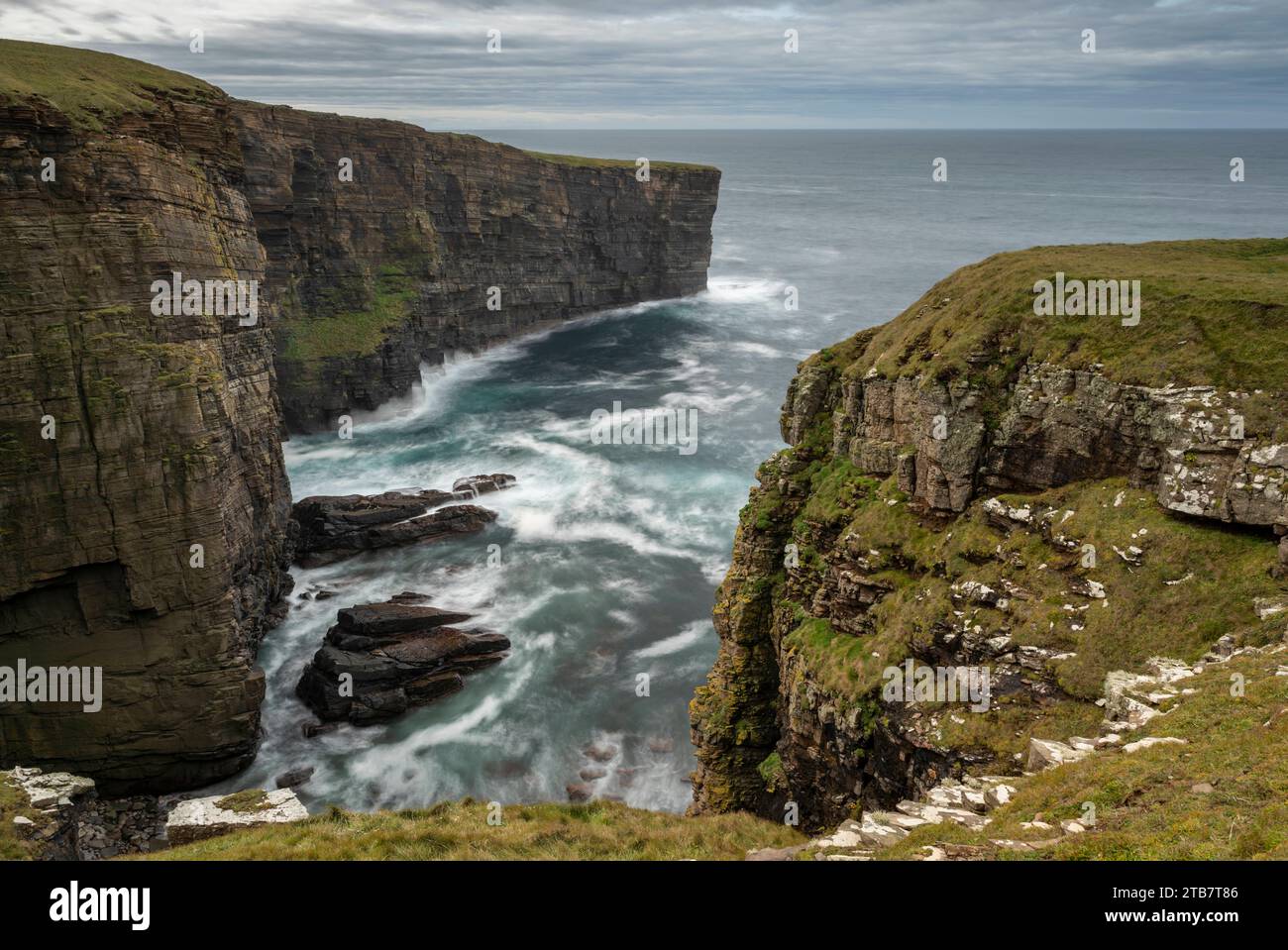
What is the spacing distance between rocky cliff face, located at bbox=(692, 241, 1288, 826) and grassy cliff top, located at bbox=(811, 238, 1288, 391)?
0.08 meters

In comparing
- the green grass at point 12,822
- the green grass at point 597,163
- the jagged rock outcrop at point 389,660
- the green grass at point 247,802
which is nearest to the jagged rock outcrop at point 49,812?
the green grass at point 12,822

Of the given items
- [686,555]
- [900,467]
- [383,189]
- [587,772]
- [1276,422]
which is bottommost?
[587,772]

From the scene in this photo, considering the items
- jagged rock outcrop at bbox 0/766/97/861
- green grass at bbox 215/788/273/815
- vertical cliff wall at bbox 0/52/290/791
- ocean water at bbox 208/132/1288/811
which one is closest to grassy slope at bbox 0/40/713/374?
vertical cliff wall at bbox 0/52/290/791

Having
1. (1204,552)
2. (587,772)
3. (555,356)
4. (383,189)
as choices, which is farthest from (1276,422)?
(555,356)

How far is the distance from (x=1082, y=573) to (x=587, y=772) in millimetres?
26105

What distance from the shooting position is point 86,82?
1614 inches

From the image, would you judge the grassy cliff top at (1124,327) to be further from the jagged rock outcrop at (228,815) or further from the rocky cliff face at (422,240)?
the rocky cliff face at (422,240)

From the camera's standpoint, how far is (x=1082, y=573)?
2262cm

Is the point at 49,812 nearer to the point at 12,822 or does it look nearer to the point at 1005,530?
the point at 12,822

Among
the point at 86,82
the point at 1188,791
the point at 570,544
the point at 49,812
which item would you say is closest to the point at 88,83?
the point at 86,82

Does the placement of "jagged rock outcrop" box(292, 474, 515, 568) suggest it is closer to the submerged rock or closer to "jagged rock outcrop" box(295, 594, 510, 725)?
"jagged rock outcrop" box(295, 594, 510, 725)

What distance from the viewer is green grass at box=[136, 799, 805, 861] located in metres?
18.1

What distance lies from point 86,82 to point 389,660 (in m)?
32.9

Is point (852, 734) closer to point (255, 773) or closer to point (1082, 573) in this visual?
point (1082, 573)
